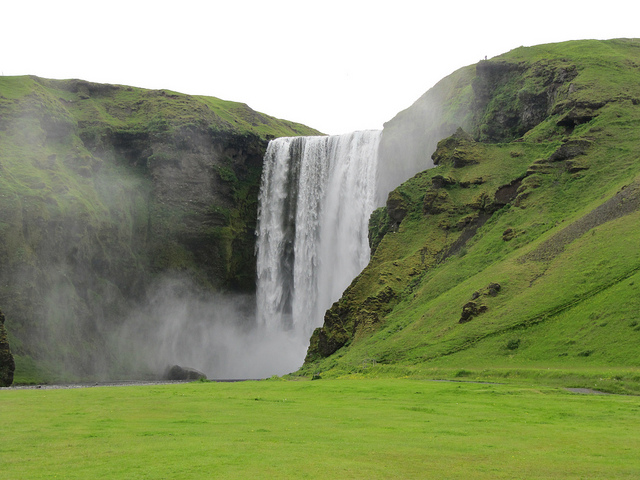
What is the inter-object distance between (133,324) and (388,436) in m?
92.6

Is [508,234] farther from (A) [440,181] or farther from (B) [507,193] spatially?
(A) [440,181]

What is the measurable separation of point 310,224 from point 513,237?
4627 cm

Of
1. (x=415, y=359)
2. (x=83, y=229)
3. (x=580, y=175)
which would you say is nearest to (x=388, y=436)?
(x=415, y=359)

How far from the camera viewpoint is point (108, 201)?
106m

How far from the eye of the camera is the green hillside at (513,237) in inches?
1655

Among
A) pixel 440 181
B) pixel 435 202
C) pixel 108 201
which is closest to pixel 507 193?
pixel 435 202

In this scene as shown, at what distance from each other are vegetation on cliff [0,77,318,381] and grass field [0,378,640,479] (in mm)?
64437

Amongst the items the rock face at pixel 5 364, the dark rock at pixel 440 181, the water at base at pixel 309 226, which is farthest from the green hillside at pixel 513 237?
the rock face at pixel 5 364

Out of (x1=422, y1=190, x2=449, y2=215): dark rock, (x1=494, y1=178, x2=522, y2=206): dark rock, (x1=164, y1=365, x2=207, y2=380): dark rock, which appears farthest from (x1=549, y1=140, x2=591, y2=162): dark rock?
(x1=164, y1=365, x2=207, y2=380): dark rock

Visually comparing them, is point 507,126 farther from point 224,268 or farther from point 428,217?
point 224,268

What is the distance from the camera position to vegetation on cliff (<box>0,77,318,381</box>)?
91312 mm

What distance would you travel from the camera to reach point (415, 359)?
48.4 m

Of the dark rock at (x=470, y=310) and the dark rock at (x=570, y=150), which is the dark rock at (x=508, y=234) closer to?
the dark rock at (x=570, y=150)

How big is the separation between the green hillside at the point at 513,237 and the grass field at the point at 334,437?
959 centimetres
